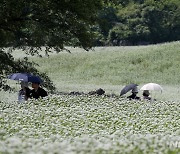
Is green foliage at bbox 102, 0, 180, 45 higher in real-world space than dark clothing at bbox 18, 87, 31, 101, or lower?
higher

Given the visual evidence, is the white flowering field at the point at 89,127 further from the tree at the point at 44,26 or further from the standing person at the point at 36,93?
the tree at the point at 44,26

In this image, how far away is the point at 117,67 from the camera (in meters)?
57.6

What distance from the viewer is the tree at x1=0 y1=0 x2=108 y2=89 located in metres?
29.8

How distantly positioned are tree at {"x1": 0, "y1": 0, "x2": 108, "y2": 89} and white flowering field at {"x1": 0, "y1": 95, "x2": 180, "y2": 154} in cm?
874

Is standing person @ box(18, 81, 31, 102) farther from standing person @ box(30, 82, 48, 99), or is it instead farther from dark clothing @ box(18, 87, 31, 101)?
standing person @ box(30, 82, 48, 99)

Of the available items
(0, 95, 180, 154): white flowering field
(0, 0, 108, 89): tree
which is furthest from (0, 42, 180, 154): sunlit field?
(0, 0, 108, 89): tree

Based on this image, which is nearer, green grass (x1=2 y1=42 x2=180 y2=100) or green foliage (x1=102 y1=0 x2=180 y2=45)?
green grass (x1=2 y1=42 x2=180 y2=100)

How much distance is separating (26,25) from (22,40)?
843mm

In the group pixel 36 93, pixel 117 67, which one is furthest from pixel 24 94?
pixel 117 67

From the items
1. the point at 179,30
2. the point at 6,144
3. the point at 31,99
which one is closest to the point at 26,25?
the point at 31,99

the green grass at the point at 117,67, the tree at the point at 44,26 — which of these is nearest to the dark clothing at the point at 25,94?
the tree at the point at 44,26

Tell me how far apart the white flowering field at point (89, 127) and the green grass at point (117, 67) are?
91.0ft

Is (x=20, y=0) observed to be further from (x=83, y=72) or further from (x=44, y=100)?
(x=83, y=72)

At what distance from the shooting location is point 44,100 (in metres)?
20.3
